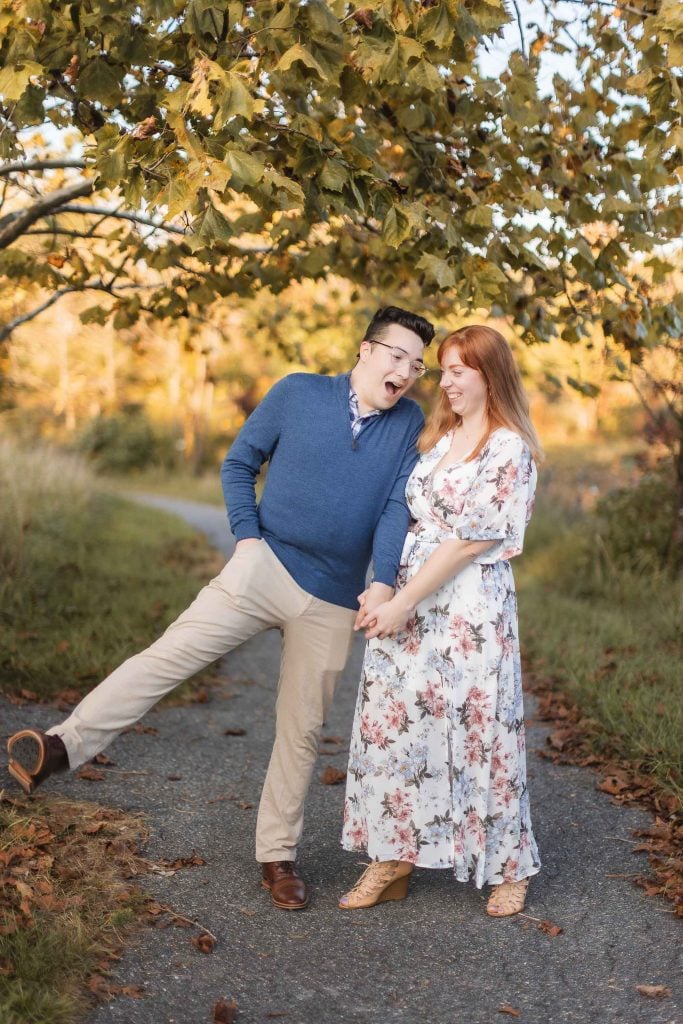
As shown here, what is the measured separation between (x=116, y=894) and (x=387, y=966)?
102 centimetres

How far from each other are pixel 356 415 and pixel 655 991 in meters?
2.17

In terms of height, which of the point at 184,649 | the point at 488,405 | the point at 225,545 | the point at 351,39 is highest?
the point at 351,39

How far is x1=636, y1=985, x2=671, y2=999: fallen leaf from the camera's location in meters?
3.22

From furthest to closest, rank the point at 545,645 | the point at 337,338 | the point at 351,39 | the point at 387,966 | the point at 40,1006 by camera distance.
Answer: the point at 337,338, the point at 545,645, the point at 351,39, the point at 387,966, the point at 40,1006

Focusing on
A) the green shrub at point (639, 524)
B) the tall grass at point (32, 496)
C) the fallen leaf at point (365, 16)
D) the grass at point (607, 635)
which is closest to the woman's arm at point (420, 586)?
the fallen leaf at point (365, 16)

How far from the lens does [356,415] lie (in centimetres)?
382

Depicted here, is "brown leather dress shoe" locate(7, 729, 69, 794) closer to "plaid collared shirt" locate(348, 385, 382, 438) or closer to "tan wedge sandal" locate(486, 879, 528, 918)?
"plaid collared shirt" locate(348, 385, 382, 438)

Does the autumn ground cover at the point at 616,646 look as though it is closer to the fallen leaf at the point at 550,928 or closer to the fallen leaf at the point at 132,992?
the fallen leaf at the point at 550,928

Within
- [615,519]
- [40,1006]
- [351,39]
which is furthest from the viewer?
[615,519]

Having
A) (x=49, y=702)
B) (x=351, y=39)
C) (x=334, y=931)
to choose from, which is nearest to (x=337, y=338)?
(x=49, y=702)

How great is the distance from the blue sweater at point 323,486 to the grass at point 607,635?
2.06 meters

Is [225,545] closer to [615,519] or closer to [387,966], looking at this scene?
[615,519]

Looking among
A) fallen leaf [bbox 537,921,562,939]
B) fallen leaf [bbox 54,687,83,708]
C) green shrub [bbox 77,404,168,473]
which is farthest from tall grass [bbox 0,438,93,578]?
green shrub [bbox 77,404,168,473]

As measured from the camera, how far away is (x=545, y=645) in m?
7.57
